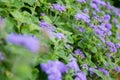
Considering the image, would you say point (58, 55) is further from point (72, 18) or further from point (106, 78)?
point (72, 18)

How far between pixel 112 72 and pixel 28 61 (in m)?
2.49

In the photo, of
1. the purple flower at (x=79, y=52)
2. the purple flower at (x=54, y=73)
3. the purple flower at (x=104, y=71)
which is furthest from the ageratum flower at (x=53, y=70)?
the purple flower at (x=104, y=71)

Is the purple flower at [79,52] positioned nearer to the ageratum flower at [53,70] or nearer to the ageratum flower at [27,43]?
the ageratum flower at [53,70]

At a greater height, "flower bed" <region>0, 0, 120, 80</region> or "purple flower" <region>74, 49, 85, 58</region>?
"flower bed" <region>0, 0, 120, 80</region>

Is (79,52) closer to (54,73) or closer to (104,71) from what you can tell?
(104,71)

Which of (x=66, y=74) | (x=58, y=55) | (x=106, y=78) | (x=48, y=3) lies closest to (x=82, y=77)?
(x=66, y=74)

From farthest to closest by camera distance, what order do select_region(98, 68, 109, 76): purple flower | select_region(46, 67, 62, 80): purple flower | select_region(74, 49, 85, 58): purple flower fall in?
select_region(98, 68, 109, 76): purple flower → select_region(74, 49, 85, 58): purple flower → select_region(46, 67, 62, 80): purple flower

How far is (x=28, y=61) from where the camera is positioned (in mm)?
1396

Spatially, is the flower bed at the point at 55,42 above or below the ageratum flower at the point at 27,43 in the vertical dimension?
below

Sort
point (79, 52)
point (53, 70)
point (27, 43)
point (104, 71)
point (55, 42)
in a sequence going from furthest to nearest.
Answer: point (104, 71) → point (79, 52) → point (55, 42) → point (53, 70) → point (27, 43)

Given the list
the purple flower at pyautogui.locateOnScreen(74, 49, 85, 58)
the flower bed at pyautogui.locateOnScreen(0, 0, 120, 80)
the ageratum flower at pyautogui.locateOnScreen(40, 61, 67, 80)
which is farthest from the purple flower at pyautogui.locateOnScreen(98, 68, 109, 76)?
the ageratum flower at pyautogui.locateOnScreen(40, 61, 67, 80)

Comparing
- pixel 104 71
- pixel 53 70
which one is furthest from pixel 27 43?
pixel 104 71

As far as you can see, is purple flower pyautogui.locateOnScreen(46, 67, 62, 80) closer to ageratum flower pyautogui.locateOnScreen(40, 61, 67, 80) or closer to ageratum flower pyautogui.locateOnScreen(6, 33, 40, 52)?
ageratum flower pyautogui.locateOnScreen(40, 61, 67, 80)

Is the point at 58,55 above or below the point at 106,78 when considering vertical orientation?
above
